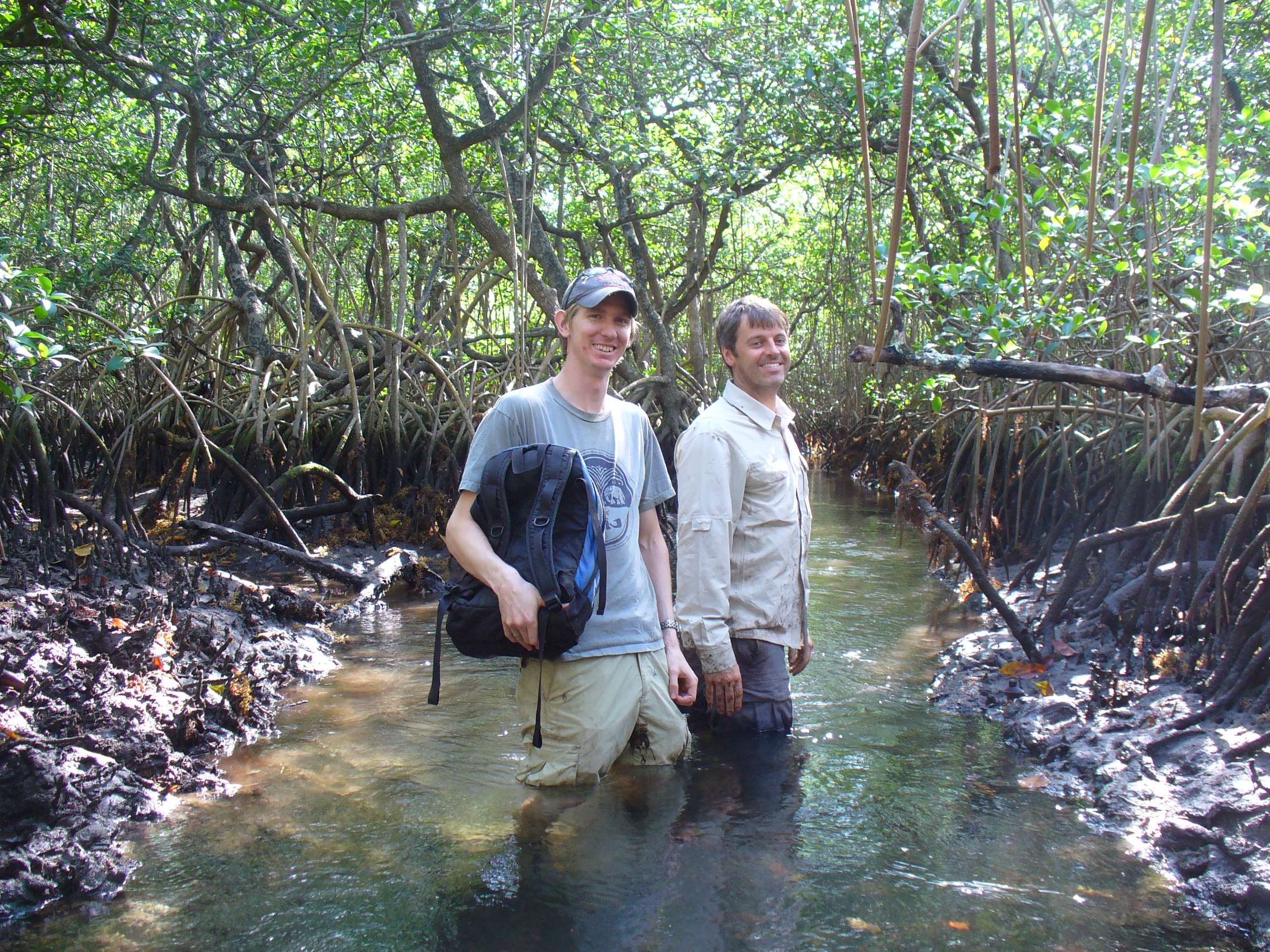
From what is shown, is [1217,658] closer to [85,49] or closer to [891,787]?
[891,787]

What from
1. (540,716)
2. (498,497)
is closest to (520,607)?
(498,497)

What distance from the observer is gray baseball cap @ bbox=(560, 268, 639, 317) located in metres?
2.21

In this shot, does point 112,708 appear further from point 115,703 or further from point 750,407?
point 750,407

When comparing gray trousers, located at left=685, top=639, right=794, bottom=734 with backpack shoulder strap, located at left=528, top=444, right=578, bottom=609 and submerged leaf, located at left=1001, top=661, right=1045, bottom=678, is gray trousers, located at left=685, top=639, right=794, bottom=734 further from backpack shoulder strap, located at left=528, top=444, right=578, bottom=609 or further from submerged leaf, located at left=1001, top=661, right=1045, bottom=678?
submerged leaf, located at left=1001, top=661, right=1045, bottom=678

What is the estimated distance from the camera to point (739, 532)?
2.62 m

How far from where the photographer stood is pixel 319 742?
321 centimetres

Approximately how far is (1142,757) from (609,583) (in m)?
1.58

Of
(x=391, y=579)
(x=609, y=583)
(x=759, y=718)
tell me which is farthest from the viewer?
(x=391, y=579)

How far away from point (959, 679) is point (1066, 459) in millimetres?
1493

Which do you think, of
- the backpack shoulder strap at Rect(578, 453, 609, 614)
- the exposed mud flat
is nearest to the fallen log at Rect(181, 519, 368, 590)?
the exposed mud flat

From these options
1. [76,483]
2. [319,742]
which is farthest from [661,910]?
[76,483]

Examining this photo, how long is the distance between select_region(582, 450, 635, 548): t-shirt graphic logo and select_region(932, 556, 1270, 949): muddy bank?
1.43 m

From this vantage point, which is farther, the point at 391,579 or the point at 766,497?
A: the point at 391,579

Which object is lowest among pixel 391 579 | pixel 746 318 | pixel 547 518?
pixel 391 579
